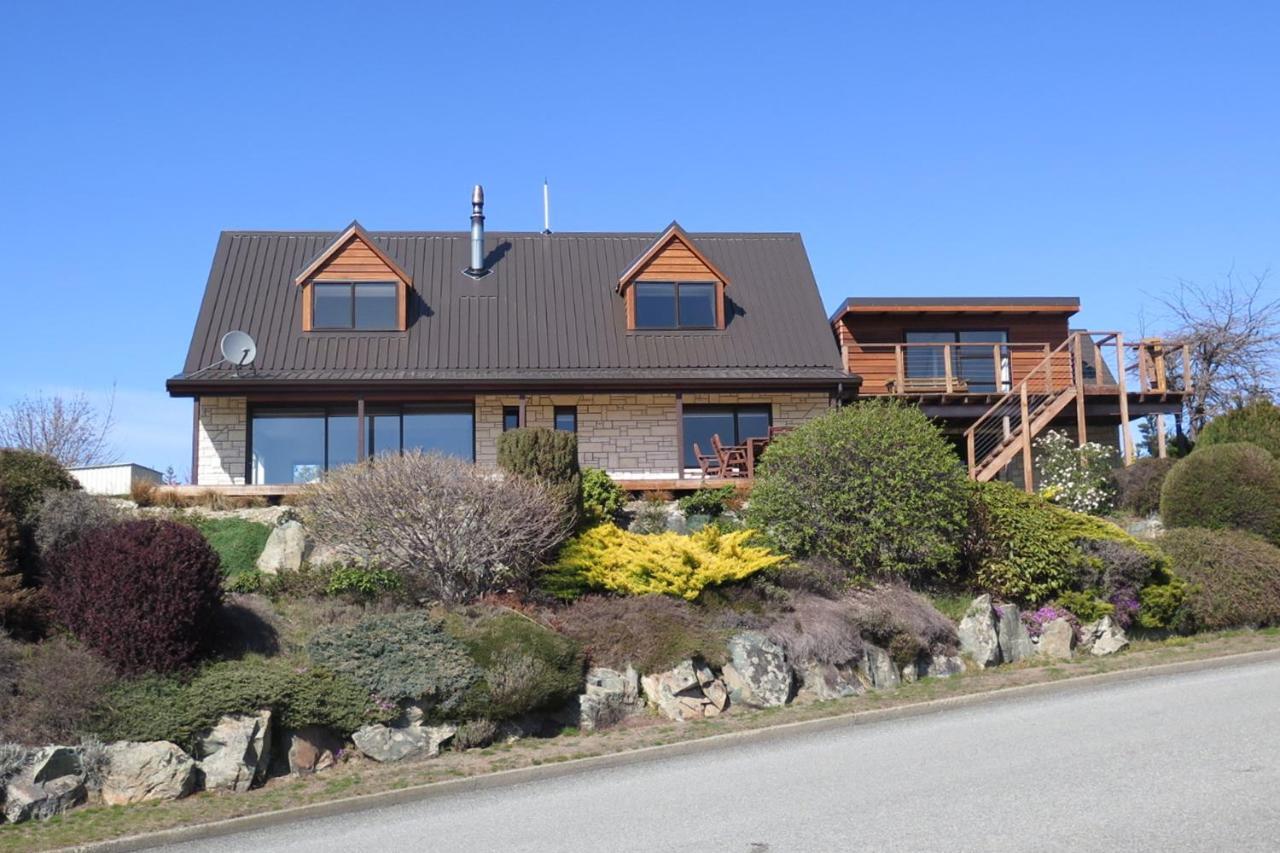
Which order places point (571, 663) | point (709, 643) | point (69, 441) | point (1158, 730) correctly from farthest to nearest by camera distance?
1. point (69, 441)
2. point (709, 643)
3. point (571, 663)
4. point (1158, 730)

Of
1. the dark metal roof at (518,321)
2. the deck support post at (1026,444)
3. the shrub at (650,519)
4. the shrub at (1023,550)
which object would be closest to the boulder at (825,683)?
the shrub at (1023,550)

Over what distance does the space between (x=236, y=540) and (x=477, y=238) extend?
37.7 ft

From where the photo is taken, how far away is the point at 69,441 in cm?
3891

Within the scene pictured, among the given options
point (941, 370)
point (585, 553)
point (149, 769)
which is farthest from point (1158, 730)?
point (941, 370)

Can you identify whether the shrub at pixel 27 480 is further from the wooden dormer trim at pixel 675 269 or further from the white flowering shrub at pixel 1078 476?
the white flowering shrub at pixel 1078 476

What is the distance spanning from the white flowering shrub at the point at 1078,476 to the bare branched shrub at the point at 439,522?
467 inches

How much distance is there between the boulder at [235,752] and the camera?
1169 centimetres

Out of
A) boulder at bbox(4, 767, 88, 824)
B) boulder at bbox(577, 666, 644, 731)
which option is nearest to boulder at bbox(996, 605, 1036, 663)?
boulder at bbox(577, 666, 644, 731)

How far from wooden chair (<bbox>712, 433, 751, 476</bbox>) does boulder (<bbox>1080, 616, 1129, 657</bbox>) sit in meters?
7.14

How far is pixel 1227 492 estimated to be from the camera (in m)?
21.2

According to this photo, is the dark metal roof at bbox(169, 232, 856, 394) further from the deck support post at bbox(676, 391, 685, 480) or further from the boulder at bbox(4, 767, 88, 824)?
the boulder at bbox(4, 767, 88, 824)

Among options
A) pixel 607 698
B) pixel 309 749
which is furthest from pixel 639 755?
pixel 309 749

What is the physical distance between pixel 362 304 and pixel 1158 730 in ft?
58.0

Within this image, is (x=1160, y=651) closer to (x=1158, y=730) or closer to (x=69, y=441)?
(x=1158, y=730)
